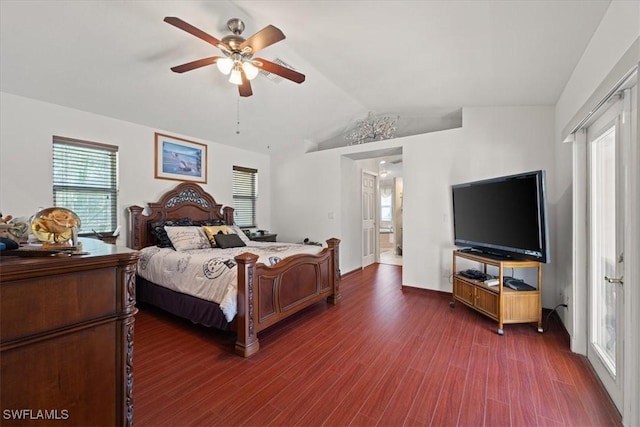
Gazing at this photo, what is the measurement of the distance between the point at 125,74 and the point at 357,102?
3.03 m

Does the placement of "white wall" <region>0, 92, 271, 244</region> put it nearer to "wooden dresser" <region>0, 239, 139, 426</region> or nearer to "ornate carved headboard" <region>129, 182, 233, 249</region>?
"ornate carved headboard" <region>129, 182, 233, 249</region>

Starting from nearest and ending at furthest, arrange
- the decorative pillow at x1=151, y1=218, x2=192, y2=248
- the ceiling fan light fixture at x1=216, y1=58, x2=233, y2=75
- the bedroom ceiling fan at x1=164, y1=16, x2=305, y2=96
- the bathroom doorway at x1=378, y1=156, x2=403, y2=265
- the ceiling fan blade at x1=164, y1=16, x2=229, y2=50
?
the ceiling fan blade at x1=164, y1=16, x2=229, y2=50, the bedroom ceiling fan at x1=164, y1=16, x2=305, y2=96, the ceiling fan light fixture at x1=216, y1=58, x2=233, y2=75, the decorative pillow at x1=151, y1=218, x2=192, y2=248, the bathroom doorway at x1=378, y1=156, x2=403, y2=265

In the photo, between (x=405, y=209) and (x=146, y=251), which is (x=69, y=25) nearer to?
(x=146, y=251)

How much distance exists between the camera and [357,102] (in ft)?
13.8

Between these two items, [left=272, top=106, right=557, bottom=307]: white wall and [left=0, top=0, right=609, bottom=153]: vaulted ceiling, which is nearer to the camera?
[left=0, top=0, right=609, bottom=153]: vaulted ceiling

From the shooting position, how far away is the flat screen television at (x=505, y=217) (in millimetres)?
2504

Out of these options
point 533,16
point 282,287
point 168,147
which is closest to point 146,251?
point 168,147

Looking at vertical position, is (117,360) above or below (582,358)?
above

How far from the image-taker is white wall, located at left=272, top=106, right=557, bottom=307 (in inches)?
130

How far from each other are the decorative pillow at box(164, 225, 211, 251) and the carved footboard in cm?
146

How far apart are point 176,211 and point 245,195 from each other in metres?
1.46

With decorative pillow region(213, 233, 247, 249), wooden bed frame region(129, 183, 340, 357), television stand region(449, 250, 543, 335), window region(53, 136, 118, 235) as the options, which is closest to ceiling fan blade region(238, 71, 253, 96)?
wooden bed frame region(129, 183, 340, 357)

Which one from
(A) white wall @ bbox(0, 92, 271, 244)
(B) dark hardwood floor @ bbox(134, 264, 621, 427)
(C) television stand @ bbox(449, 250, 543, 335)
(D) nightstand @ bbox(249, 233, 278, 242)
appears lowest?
(B) dark hardwood floor @ bbox(134, 264, 621, 427)

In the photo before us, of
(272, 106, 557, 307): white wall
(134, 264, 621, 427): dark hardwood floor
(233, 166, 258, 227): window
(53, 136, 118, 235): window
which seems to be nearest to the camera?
(134, 264, 621, 427): dark hardwood floor
